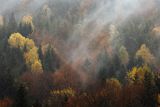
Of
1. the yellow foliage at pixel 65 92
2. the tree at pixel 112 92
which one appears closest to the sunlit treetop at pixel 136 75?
the tree at pixel 112 92

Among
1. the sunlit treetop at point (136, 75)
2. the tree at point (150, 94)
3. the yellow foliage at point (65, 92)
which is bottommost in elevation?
the tree at point (150, 94)

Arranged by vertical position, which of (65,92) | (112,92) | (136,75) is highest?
(136,75)

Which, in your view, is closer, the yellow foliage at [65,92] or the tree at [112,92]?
the tree at [112,92]

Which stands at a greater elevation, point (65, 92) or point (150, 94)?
point (65, 92)

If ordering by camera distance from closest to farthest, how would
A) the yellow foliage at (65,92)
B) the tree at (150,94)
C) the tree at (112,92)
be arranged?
the tree at (150,94), the tree at (112,92), the yellow foliage at (65,92)

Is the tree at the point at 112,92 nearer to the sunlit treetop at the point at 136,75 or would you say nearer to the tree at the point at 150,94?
the sunlit treetop at the point at 136,75

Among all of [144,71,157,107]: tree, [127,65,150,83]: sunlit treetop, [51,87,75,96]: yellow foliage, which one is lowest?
[144,71,157,107]: tree

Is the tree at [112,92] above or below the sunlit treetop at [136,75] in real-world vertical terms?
below

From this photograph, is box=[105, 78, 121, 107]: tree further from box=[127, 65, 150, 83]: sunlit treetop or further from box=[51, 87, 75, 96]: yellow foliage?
box=[51, 87, 75, 96]: yellow foliage

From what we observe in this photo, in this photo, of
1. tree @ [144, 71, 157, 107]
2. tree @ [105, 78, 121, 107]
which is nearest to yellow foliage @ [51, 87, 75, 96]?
tree @ [105, 78, 121, 107]

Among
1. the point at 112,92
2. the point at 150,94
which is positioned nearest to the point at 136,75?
the point at 112,92

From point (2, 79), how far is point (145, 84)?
63169 millimetres

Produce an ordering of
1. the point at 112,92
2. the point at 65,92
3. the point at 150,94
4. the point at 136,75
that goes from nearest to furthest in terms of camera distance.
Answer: the point at 150,94 → the point at 112,92 → the point at 65,92 → the point at 136,75

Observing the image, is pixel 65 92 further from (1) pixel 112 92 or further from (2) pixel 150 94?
(2) pixel 150 94
